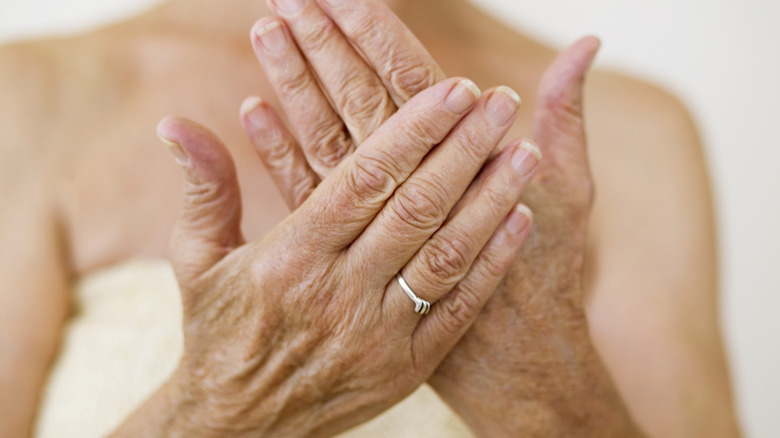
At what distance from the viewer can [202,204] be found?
0.76 meters

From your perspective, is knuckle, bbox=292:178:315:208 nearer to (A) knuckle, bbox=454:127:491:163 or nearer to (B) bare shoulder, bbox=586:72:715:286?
(A) knuckle, bbox=454:127:491:163

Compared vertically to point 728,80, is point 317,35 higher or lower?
lower

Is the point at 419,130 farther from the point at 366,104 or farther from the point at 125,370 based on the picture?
the point at 125,370

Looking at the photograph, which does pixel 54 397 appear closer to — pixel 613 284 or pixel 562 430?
pixel 562 430

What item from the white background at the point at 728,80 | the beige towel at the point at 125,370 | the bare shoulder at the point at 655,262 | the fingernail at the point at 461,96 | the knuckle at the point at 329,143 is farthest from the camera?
the white background at the point at 728,80

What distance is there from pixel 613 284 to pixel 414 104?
535 millimetres

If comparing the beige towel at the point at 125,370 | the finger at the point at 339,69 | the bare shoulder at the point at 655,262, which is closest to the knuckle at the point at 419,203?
the finger at the point at 339,69

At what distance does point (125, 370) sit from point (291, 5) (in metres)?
0.51

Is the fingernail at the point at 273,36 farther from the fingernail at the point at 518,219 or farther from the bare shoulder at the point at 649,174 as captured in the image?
the bare shoulder at the point at 649,174

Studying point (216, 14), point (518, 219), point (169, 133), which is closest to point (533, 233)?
point (518, 219)

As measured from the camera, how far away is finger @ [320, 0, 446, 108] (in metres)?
0.73

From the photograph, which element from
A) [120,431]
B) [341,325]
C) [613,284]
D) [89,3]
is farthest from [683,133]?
[89,3]

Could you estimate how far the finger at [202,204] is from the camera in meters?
0.73

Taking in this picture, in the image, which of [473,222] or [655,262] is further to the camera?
[655,262]
